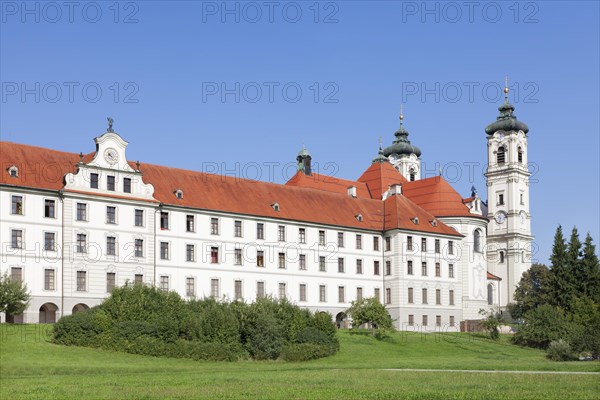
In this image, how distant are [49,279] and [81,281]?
267 cm

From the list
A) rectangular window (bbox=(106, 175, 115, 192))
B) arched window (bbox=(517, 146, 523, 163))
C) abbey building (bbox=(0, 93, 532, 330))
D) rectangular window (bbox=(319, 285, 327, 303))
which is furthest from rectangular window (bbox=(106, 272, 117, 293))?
arched window (bbox=(517, 146, 523, 163))

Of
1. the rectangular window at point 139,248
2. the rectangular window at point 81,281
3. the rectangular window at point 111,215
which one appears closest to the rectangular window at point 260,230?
the rectangular window at point 139,248

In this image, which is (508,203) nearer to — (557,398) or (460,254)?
(460,254)

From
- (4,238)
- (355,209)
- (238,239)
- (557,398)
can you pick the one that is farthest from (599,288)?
(557,398)

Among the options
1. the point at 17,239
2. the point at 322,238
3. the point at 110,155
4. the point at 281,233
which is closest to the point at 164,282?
the point at 110,155

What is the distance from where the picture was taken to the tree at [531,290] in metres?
99.4

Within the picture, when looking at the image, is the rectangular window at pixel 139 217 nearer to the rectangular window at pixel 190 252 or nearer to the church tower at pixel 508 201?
the rectangular window at pixel 190 252

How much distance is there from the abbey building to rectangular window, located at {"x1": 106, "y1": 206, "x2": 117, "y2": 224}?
0.65 feet

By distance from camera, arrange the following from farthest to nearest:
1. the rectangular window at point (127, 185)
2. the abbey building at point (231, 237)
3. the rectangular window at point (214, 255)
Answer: the rectangular window at point (214, 255), the rectangular window at point (127, 185), the abbey building at point (231, 237)

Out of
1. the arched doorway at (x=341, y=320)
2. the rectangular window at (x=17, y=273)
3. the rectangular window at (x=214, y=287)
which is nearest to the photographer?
the rectangular window at (x=17, y=273)

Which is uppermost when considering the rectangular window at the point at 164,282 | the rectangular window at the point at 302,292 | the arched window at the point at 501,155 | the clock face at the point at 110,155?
the arched window at the point at 501,155

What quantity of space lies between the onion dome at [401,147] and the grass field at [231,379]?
94221 mm

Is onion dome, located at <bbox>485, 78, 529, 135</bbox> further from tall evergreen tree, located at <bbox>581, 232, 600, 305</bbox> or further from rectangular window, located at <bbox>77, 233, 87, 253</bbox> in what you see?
rectangular window, located at <bbox>77, 233, 87, 253</bbox>

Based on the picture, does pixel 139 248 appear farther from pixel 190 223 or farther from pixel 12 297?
pixel 12 297
